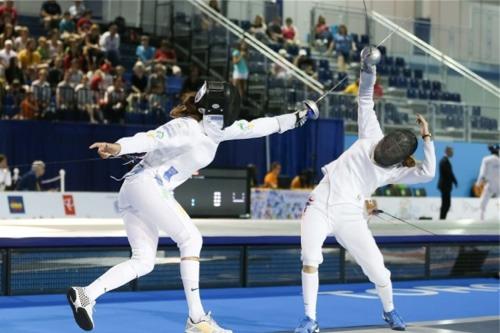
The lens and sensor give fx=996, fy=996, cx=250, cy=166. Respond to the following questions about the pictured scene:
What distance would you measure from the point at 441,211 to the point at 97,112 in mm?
7080

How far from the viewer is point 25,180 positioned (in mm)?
15289

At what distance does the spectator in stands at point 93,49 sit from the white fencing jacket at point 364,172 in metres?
11.8

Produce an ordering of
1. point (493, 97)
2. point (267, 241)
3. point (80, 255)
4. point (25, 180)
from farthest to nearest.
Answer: point (493, 97) < point (25, 180) < point (267, 241) < point (80, 255)

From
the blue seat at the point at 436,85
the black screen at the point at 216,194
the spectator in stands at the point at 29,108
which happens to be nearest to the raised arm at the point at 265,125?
the black screen at the point at 216,194

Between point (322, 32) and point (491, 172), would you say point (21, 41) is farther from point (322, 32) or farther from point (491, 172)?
point (491, 172)

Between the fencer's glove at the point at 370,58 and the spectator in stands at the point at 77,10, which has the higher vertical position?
the spectator in stands at the point at 77,10

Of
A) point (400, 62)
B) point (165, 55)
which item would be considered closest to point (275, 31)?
point (165, 55)

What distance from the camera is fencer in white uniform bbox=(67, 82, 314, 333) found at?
652 centimetres

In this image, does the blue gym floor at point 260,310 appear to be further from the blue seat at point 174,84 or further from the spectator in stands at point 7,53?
the blue seat at point 174,84

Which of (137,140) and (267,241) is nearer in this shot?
(137,140)

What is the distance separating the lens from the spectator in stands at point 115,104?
56.0 ft

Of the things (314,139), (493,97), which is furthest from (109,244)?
(493,97)

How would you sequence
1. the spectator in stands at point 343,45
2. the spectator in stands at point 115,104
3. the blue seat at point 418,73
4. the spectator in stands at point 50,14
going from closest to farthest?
the spectator in stands at point 115,104, the spectator in stands at point 50,14, the spectator in stands at point 343,45, the blue seat at point 418,73

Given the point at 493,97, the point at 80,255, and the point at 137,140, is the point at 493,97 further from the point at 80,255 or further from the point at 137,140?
the point at 137,140
